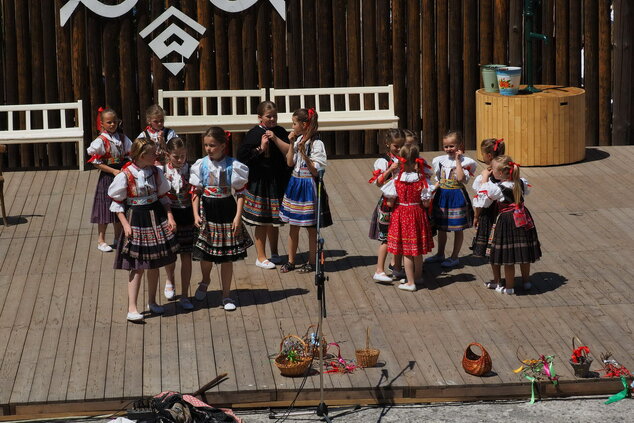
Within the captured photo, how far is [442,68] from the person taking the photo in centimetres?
1505

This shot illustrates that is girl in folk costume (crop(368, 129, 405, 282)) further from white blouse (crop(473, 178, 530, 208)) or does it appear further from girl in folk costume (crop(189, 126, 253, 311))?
girl in folk costume (crop(189, 126, 253, 311))

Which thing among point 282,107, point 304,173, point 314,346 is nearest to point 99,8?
point 282,107

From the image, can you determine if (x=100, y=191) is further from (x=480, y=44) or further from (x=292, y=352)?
(x=480, y=44)

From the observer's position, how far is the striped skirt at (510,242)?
381 inches

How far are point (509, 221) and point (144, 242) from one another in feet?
9.51

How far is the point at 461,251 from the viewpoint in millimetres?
11211

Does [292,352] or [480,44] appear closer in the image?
[292,352]

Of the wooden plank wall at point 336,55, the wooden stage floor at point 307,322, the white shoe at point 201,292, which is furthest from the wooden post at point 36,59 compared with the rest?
the white shoe at point 201,292

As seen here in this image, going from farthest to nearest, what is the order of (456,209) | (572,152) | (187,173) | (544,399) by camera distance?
(572,152)
(456,209)
(187,173)
(544,399)

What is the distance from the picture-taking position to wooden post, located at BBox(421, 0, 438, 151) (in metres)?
14.9

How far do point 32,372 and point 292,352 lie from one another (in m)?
1.79

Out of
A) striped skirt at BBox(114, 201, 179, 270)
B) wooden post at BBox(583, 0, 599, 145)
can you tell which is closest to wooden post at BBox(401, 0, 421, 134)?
wooden post at BBox(583, 0, 599, 145)

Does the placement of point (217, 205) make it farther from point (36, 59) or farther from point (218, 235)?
point (36, 59)

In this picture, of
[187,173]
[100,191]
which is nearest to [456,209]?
[187,173]
